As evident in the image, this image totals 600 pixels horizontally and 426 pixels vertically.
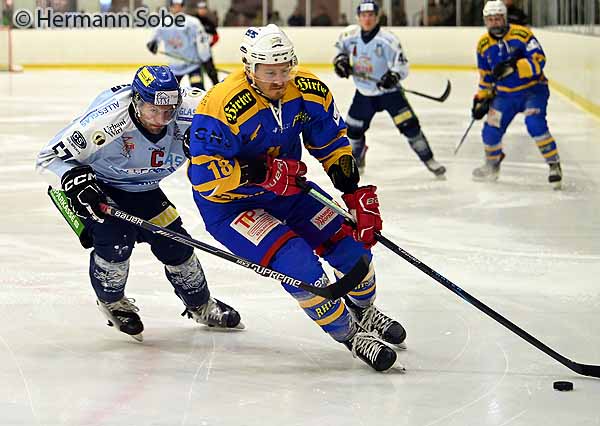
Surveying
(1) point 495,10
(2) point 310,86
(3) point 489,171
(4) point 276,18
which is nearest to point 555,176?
(3) point 489,171

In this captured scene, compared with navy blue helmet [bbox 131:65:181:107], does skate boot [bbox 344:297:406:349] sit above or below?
below

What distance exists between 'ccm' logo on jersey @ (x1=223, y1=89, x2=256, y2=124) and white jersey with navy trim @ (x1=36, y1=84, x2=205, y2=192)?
0.34 metres

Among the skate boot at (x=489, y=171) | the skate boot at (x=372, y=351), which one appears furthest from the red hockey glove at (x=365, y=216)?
the skate boot at (x=489, y=171)

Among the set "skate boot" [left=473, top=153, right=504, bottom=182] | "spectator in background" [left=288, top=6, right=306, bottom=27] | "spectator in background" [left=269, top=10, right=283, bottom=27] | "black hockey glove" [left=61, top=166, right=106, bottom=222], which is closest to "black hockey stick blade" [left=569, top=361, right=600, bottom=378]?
"black hockey glove" [left=61, top=166, right=106, bottom=222]

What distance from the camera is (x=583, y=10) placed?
1169 cm

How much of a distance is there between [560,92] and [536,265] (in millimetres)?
7932

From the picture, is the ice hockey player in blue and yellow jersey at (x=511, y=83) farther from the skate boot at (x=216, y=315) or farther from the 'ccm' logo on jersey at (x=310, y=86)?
the 'ccm' logo on jersey at (x=310, y=86)

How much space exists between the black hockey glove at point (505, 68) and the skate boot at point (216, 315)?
3448 millimetres

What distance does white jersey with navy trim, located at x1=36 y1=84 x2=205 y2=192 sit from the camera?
3.47 m

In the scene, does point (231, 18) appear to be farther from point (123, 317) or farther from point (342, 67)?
point (123, 317)

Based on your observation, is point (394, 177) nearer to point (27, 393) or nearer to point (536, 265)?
point (536, 265)

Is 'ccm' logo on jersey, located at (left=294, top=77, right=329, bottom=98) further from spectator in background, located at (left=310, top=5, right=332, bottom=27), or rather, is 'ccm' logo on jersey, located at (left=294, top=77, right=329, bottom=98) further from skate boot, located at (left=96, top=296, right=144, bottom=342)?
spectator in background, located at (left=310, top=5, right=332, bottom=27)

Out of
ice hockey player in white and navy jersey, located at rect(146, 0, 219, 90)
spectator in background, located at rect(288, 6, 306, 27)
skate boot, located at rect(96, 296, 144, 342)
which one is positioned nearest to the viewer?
skate boot, located at rect(96, 296, 144, 342)

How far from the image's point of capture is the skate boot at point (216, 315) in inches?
152
